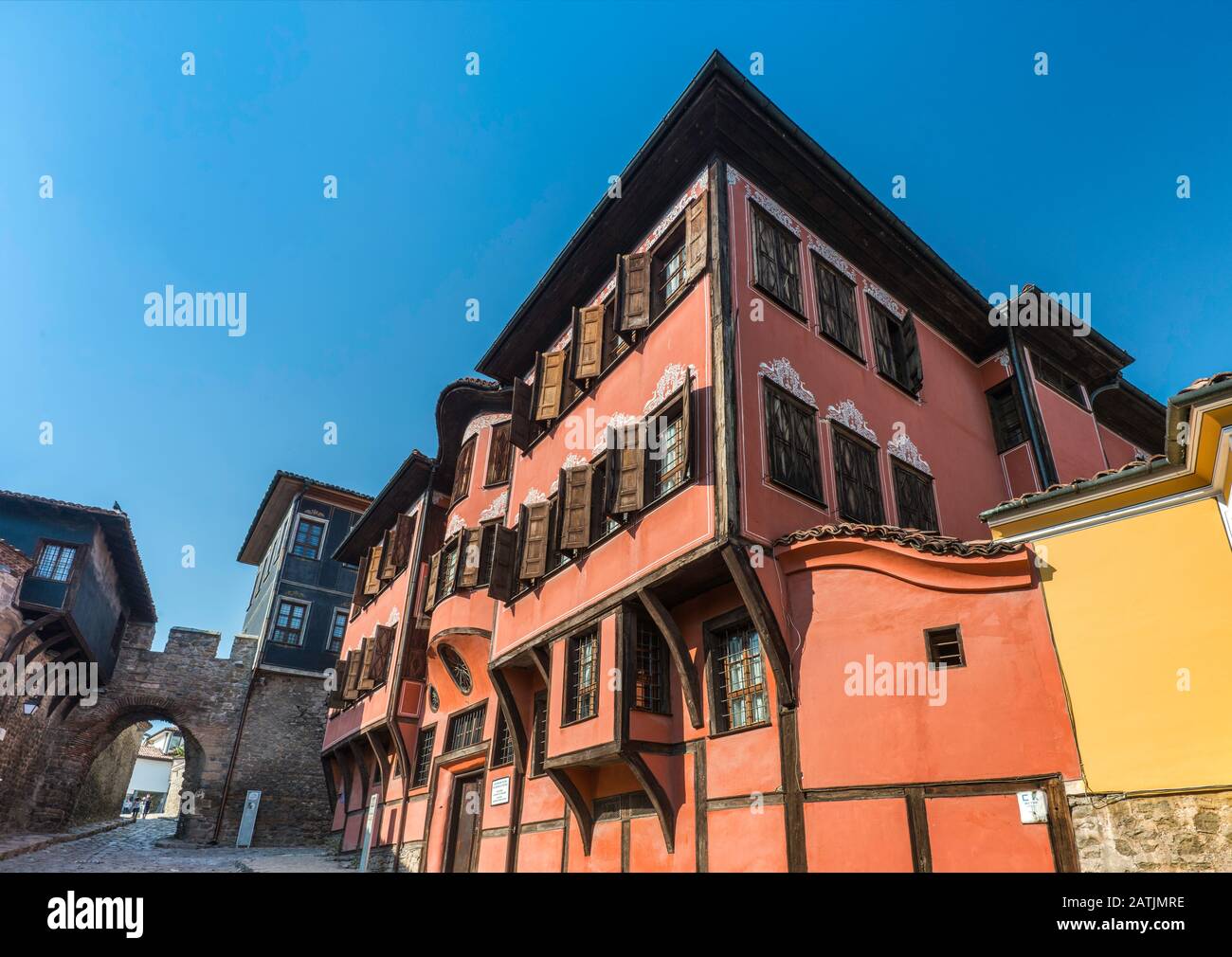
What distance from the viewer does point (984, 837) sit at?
745 cm

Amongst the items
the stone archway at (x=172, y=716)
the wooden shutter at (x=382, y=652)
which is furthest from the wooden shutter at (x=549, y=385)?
the stone archway at (x=172, y=716)

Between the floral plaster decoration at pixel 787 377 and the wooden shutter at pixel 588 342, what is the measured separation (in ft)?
12.3

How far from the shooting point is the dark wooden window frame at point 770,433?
10.7 meters

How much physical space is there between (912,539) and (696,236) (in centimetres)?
636

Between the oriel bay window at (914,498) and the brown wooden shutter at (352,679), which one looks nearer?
the oriel bay window at (914,498)

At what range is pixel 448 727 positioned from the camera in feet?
57.9

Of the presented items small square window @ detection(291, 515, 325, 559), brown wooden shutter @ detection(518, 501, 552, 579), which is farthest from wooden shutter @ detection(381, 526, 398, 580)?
brown wooden shutter @ detection(518, 501, 552, 579)

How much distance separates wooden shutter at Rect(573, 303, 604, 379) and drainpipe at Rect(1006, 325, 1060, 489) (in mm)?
8624

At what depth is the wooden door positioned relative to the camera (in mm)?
15597

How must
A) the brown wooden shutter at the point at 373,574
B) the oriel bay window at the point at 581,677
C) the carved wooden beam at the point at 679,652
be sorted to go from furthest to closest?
the brown wooden shutter at the point at 373,574
the oriel bay window at the point at 581,677
the carved wooden beam at the point at 679,652

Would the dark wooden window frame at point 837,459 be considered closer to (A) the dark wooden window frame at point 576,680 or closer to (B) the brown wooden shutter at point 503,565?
(A) the dark wooden window frame at point 576,680

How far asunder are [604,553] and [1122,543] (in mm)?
6881
